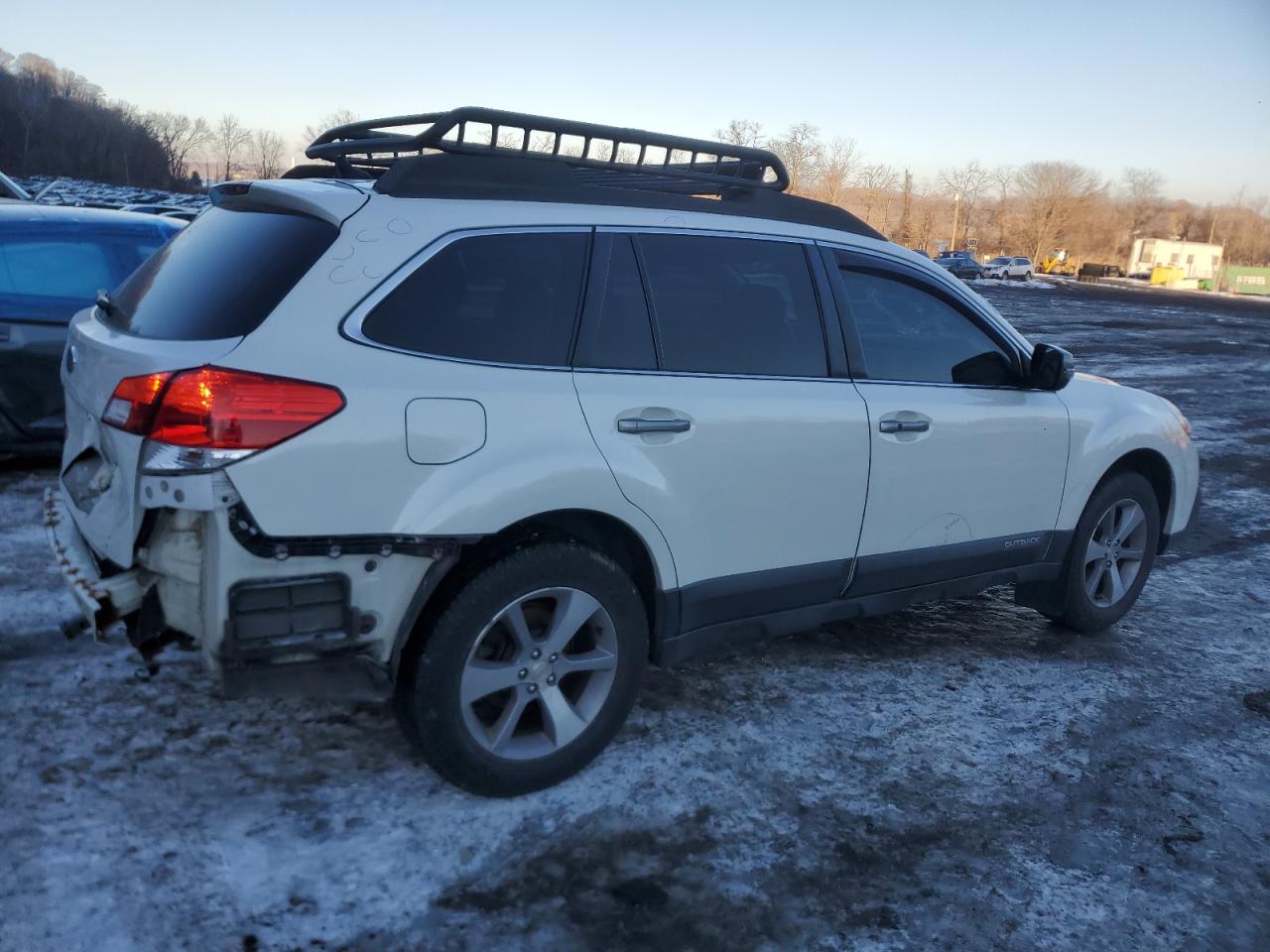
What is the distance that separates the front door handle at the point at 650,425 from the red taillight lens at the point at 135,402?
4.16 feet

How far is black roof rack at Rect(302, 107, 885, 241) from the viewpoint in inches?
122

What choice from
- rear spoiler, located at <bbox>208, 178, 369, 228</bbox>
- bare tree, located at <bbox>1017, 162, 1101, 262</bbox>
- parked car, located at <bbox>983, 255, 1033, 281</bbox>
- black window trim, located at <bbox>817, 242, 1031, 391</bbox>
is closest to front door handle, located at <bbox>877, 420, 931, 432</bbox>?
black window trim, located at <bbox>817, 242, 1031, 391</bbox>

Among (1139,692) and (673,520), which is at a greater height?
(673,520)

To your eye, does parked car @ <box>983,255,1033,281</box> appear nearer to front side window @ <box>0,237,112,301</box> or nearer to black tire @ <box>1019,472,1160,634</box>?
black tire @ <box>1019,472,1160,634</box>

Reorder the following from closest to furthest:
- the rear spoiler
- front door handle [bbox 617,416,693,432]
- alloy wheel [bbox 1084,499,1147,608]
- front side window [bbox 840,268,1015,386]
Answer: the rear spoiler
front door handle [bbox 617,416,693,432]
front side window [bbox 840,268,1015,386]
alloy wheel [bbox 1084,499,1147,608]

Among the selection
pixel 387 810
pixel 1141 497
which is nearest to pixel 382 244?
pixel 387 810

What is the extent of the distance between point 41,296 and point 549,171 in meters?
4.23

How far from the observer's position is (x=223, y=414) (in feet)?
8.46

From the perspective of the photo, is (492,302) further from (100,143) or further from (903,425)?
(100,143)

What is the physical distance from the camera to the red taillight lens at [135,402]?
268cm

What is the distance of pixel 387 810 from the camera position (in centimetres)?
302

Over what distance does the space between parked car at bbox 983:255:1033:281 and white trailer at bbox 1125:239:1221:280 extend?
1478 inches

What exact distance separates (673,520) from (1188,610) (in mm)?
3481

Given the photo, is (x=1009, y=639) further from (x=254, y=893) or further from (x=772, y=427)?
(x=254, y=893)
